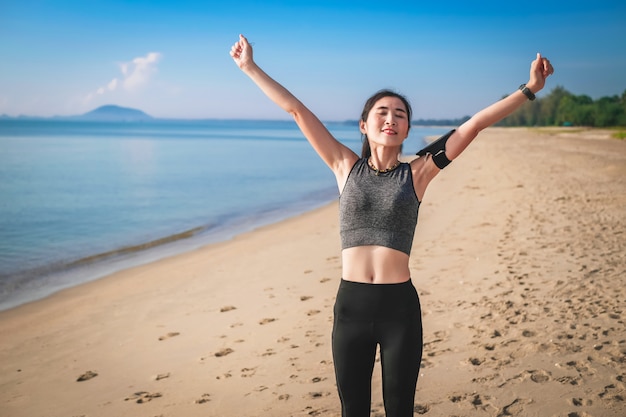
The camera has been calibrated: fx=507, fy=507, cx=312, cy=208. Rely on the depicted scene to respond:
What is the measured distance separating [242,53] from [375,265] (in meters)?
1.33

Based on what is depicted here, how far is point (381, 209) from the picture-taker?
243 cm

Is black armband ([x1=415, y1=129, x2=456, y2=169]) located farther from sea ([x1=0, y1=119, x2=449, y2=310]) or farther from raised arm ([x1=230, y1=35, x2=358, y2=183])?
sea ([x1=0, y1=119, x2=449, y2=310])

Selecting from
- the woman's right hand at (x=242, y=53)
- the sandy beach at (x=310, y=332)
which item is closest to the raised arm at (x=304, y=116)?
the woman's right hand at (x=242, y=53)

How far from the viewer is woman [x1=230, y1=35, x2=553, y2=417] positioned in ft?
7.94

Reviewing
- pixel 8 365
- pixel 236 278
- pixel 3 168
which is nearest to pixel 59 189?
pixel 3 168

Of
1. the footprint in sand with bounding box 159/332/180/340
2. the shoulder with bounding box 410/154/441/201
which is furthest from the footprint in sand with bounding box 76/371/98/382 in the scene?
the shoulder with bounding box 410/154/441/201

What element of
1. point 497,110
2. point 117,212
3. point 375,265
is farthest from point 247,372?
point 117,212

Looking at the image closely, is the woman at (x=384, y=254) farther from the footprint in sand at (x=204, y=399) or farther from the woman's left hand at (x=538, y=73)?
the footprint in sand at (x=204, y=399)

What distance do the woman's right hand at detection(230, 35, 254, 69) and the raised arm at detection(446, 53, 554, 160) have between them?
115cm

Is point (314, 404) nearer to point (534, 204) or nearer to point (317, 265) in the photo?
point (317, 265)

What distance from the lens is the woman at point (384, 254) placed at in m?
2.42

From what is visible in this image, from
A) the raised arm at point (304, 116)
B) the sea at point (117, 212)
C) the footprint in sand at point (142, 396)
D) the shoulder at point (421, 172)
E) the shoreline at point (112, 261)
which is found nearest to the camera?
the shoulder at point (421, 172)

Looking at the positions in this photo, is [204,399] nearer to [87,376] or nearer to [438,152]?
[87,376]

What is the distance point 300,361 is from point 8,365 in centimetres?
368
